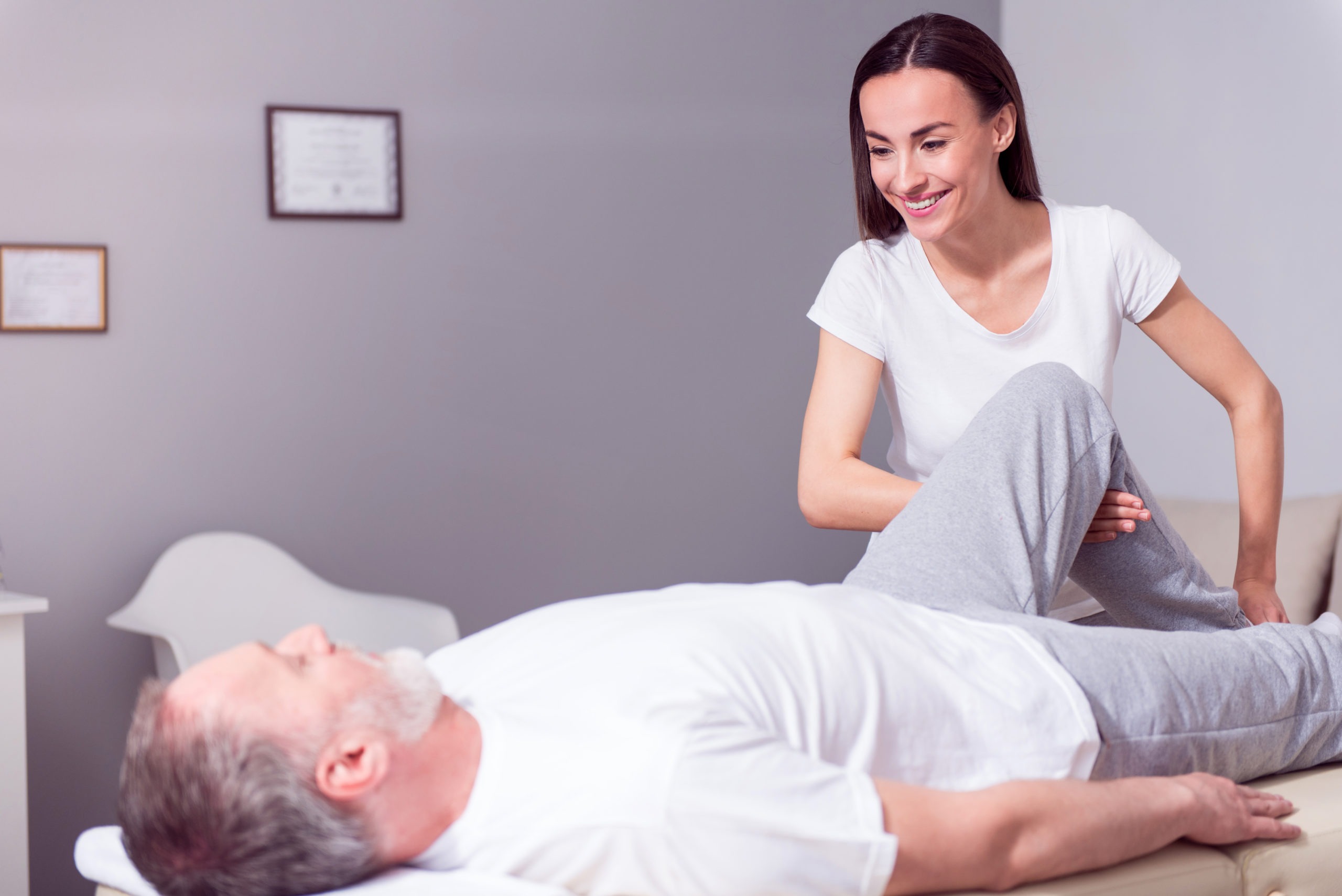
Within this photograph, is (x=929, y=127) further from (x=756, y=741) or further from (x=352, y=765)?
(x=352, y=765)

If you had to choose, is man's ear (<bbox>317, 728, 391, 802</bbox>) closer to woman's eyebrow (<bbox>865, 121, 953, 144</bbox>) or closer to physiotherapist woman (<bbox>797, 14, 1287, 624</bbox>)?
physiotherapist woman (<bbox>797, 14, 1287, 624</bbox>)

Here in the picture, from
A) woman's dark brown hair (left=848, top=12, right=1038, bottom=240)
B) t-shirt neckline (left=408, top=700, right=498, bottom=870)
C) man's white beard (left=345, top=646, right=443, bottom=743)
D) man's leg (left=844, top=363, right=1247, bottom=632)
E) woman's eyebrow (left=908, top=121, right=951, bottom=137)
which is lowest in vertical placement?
t-shirt neckline (left=408, top=700, right=498, bottom=870)

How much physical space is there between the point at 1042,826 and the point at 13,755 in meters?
1.89

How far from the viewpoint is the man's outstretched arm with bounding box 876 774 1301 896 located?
1.03m

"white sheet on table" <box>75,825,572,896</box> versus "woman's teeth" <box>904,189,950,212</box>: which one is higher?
"woman's teeth" <box>904,189,950,212</box>

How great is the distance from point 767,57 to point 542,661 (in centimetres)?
269

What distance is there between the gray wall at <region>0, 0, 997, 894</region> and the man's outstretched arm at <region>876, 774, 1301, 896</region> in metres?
2.20

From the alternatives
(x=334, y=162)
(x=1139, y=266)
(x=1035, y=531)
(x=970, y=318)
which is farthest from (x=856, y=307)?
(x=334, y=162)

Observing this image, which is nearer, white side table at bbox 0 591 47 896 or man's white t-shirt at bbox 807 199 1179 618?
man's white t-shirt at bbox 807 199 1179 618

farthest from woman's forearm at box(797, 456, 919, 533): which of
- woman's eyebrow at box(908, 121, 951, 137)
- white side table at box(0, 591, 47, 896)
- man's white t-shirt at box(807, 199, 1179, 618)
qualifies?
white side table at box(0, 591, 47, 896)

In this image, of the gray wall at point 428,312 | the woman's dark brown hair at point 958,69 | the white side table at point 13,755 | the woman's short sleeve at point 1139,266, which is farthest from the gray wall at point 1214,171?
the white side table at point 13,755

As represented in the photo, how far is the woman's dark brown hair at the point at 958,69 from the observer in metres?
1.70

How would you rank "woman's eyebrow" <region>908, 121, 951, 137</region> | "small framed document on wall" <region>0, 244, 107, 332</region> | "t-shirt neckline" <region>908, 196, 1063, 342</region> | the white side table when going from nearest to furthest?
"woman's eyebrow" <region>908, 121, 951, 137</region> < "t-shirt neckline" <region>908, 196, 1063, 342</region> < the white side table < "small framed document on wall" <region>0, 244, 107, 332</region>

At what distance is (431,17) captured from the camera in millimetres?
3074
